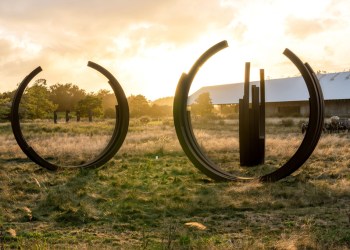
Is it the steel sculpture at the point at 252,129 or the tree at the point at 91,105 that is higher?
the tree at the point at 91,105

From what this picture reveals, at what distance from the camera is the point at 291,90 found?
45094mm

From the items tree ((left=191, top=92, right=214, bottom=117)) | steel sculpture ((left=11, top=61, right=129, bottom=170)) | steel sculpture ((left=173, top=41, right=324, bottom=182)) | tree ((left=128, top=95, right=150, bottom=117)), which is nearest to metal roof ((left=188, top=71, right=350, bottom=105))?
tree ((left=191, top=92, right=214, bottom=117))

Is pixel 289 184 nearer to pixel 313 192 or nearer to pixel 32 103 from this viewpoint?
pixel 313 192

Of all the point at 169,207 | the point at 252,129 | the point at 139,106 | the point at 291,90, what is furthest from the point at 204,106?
the point at 169,207

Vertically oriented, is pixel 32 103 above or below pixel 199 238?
above

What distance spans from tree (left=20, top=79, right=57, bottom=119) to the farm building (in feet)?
62.6

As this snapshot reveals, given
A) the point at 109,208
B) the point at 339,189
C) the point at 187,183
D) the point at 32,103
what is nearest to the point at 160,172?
the point at 187,183

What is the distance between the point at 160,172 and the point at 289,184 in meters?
3.84

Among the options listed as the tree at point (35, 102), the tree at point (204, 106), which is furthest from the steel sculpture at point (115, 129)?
the tree at point (204, 106)

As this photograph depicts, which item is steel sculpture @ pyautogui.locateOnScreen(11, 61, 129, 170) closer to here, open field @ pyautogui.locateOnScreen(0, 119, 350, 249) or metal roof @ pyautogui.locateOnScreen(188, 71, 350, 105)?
open field @ pyautogui.locateOnScreen(0, 119, 350, 249)

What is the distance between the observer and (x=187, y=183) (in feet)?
36.7

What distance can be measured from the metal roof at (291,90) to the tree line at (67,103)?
9.67 meters

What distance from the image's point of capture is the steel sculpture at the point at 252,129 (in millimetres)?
13008

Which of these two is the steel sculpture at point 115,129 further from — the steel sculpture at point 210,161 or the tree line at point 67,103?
the tree line at point 67,103
